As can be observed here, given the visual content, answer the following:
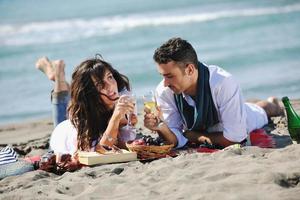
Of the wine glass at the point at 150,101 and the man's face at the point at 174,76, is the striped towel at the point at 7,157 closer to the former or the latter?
the wine glass at the point at 150,101

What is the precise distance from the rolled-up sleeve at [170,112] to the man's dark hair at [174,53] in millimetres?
444

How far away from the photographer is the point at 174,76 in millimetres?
6238

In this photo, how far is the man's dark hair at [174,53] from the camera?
6195 millimetres

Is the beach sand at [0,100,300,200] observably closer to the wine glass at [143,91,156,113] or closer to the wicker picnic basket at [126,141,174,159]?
the wicker picnic basket at [126,141,174,159]

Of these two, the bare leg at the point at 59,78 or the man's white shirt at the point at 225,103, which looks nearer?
the man's white shirt at the point at 225,103

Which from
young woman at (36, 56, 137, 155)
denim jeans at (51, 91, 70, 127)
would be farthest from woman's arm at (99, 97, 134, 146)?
denim jeans at (51, 91, 70, 127)

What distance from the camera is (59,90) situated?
25.5 feet

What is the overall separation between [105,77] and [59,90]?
1.42 m

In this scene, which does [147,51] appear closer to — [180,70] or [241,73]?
[241,73]

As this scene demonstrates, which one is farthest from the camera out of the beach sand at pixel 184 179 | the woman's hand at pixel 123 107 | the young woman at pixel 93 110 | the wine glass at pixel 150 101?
the young woman at pixel 93 110

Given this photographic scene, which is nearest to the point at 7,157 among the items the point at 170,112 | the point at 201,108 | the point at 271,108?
the point at 170,112

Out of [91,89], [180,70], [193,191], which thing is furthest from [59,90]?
[193,191]

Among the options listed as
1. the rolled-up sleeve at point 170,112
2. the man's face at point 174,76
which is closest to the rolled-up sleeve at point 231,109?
the man's face at point 174,76

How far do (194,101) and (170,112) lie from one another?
32 cm
